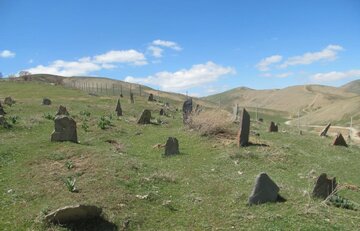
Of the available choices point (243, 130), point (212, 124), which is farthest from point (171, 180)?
point (212, 124)

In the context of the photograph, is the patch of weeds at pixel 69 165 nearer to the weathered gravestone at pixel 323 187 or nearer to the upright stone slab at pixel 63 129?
the upright stone slab at pixel 63 129

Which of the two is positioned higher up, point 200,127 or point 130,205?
point 200,127

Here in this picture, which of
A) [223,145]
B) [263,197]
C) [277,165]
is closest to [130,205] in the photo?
[263,197]

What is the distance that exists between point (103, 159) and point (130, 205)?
4994 mm

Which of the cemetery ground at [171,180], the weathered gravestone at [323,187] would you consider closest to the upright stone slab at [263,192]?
the cemetery ground at [171,180]

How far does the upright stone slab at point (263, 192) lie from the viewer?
13.5m

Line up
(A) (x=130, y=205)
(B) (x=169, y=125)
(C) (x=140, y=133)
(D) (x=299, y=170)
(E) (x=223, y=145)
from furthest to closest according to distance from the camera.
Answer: (B) (x=169, y=125), (C) (x=140, y=133), (E) (x=223, y=145), (D) (x=299, y=170), (A) (x=130, y=205)

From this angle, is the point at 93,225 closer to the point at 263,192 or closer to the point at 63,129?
the point at 263,192

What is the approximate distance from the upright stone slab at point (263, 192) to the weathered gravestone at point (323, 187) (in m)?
1.54

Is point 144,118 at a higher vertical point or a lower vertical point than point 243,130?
higher

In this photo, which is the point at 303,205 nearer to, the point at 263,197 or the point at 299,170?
the point at 263,197

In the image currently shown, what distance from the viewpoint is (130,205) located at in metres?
13.1

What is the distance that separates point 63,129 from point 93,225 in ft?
36.8

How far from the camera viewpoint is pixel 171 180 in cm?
1628
